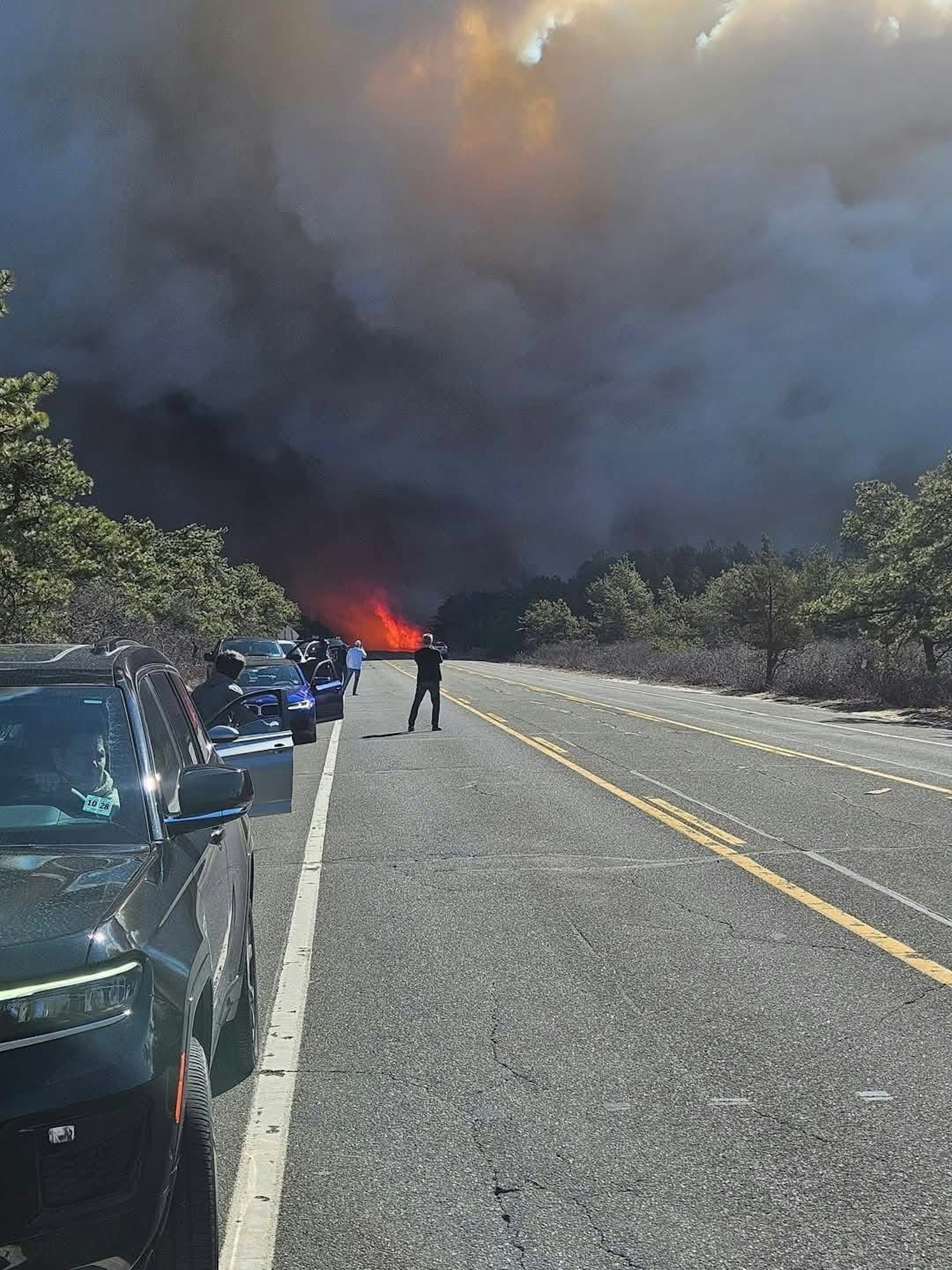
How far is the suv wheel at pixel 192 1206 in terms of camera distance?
2.53 m

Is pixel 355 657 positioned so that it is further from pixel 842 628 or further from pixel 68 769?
pixel 68 769

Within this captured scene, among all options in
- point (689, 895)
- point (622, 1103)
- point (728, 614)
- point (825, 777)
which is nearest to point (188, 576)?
point (728, 614)

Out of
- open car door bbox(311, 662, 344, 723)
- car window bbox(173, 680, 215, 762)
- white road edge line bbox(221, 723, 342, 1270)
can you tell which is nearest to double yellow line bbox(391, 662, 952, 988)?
white road edge line bbox(221, 723, 342, 1270)

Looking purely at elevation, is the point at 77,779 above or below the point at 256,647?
below

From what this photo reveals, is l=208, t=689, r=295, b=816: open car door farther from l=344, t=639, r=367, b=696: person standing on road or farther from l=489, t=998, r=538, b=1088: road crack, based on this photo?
l=344, t=639, r=367, b=696: person standing on road

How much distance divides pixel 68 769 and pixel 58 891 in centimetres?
108

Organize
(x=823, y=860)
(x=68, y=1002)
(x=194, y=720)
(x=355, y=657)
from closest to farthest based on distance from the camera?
(x=68, y=1002)
(x=194, y=720)
(x=823, y=860)
(x=355, y=657)

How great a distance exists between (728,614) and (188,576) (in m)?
22.7

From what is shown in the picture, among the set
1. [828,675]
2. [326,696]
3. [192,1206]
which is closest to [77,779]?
[192,1206]

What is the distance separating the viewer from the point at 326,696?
22172 millimetres

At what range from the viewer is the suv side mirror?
10.4ft

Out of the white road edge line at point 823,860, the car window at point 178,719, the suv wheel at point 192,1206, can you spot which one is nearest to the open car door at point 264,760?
the car window at point 178,719

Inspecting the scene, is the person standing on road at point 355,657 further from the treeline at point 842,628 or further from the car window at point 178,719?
the car window at point 178,719

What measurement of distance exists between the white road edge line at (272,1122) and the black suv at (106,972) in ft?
1.45
